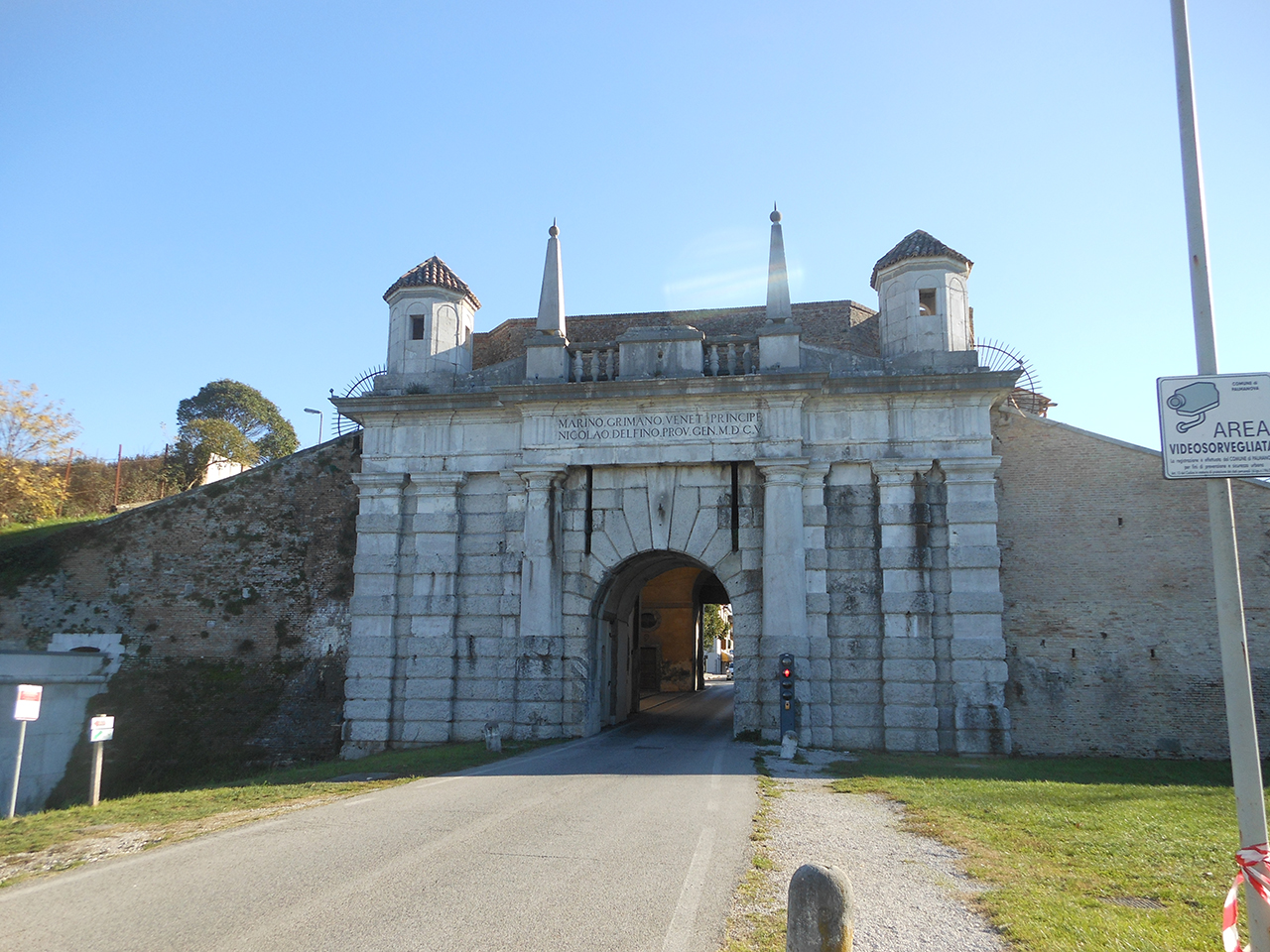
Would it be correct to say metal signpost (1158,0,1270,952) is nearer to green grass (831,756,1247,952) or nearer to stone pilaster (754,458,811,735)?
green grass (831,756,1247,952)

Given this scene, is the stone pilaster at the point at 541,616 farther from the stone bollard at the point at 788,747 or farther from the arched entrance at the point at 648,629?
the stone bollard at the point at 788,747

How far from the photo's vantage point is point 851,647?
17141 millimetres

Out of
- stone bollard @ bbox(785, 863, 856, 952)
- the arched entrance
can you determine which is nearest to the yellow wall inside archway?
the arched entrance

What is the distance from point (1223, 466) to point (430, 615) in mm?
15732

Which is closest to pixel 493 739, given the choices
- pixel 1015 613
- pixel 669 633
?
pixel 1015 613

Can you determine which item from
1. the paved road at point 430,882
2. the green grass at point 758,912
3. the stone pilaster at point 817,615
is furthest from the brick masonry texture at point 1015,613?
the green grass at point 758,912

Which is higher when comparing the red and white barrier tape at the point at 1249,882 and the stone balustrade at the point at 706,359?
the stone balustrade at the point at 706,359

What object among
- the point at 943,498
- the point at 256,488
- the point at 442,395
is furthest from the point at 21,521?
the point at 943,498

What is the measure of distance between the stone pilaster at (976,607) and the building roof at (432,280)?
37.9 feet

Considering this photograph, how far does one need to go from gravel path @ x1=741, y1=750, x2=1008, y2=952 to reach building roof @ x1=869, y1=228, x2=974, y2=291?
11828mm

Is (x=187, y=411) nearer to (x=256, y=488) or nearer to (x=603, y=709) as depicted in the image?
(x=256, y=488)

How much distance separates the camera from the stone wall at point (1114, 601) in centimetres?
1681

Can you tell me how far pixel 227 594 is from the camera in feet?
70.8

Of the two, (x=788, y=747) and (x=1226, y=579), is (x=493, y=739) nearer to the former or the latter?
(x=788, y=747)
